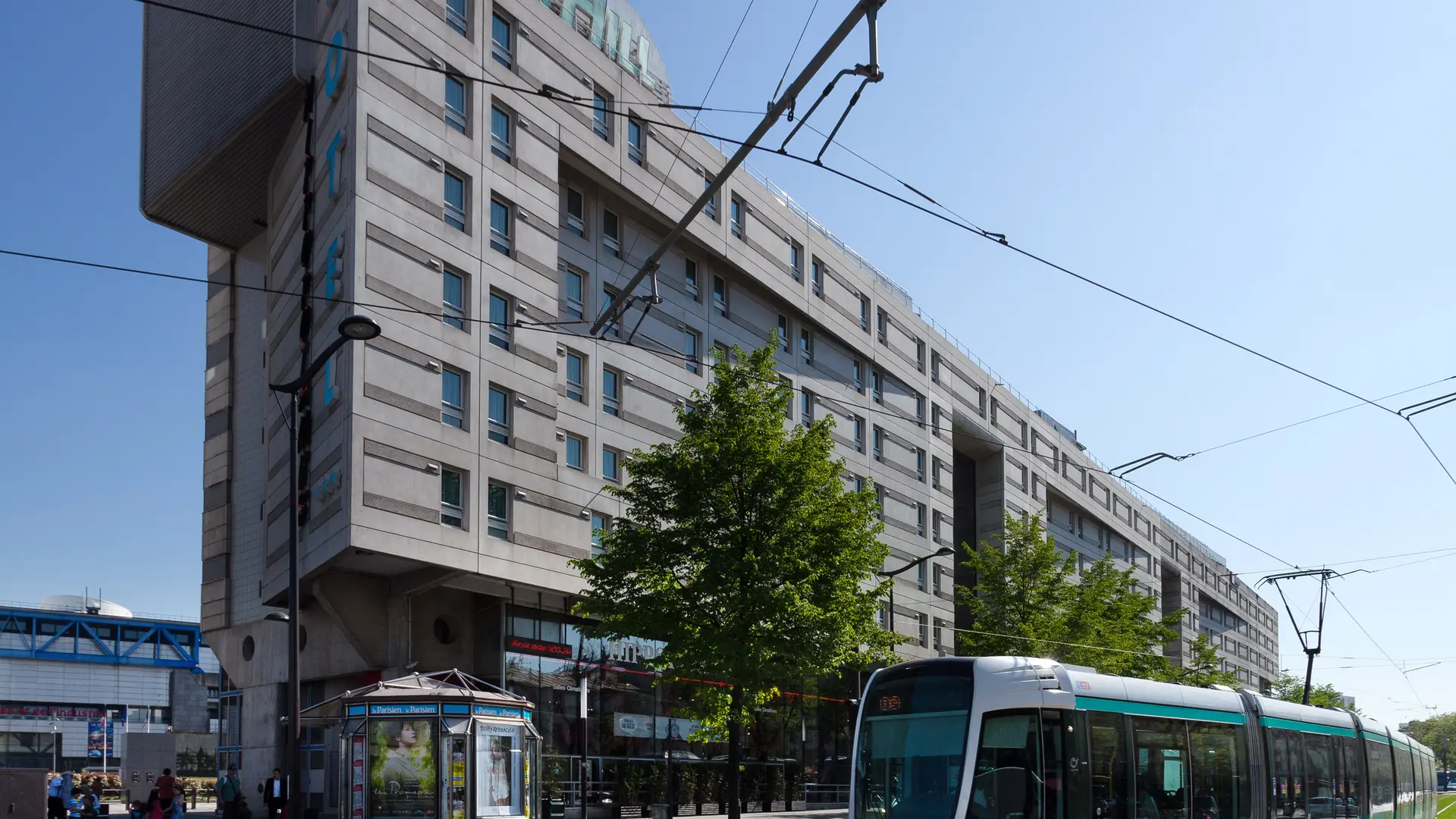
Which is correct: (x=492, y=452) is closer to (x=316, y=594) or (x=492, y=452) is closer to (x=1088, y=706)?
(x=316, y=594)

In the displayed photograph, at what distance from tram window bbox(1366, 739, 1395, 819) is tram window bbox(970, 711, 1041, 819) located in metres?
14.0

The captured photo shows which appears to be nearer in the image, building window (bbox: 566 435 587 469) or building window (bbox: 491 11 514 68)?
building window (bbox: 491 11 514 68)

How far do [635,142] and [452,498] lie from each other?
1347cm

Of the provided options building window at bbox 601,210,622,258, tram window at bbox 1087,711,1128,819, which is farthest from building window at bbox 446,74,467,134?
tram window at bbox 1087,711,1128,819

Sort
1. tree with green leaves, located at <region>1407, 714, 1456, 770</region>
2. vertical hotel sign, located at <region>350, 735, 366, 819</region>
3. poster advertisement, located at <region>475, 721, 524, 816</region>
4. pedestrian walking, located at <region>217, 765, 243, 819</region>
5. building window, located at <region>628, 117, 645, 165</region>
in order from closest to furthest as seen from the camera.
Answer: vertical hotel sign, located at <region>350, 735, 366, 819</region>, poster advertisement, located at <region>475, 721, 524, 816</region>, pedestrian walking, located at <region>217, 765, 243, 819</region>, building window, located at <region>628, 117, 645, 165</region>, tree with green leaves, located at <region>1407, 714, 1456, 770</region>

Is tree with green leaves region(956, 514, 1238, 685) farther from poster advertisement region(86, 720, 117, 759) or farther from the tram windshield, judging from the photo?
poster advertisement region(86, 720, 117, 759)

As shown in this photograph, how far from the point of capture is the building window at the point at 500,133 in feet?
112

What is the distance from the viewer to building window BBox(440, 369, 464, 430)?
31.5 m

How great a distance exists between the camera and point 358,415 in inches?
1139

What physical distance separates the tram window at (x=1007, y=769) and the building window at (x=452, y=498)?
18880 millimetres

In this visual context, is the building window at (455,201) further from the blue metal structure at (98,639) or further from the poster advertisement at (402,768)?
the blue metal structure at (98,639)

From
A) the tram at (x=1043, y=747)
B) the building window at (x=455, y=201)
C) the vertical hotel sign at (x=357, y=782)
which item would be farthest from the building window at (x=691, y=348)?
the tram at (x=1043, y=747)

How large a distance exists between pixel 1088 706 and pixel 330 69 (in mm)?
25082

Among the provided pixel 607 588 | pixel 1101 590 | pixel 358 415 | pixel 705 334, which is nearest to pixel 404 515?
pixel 358 415
